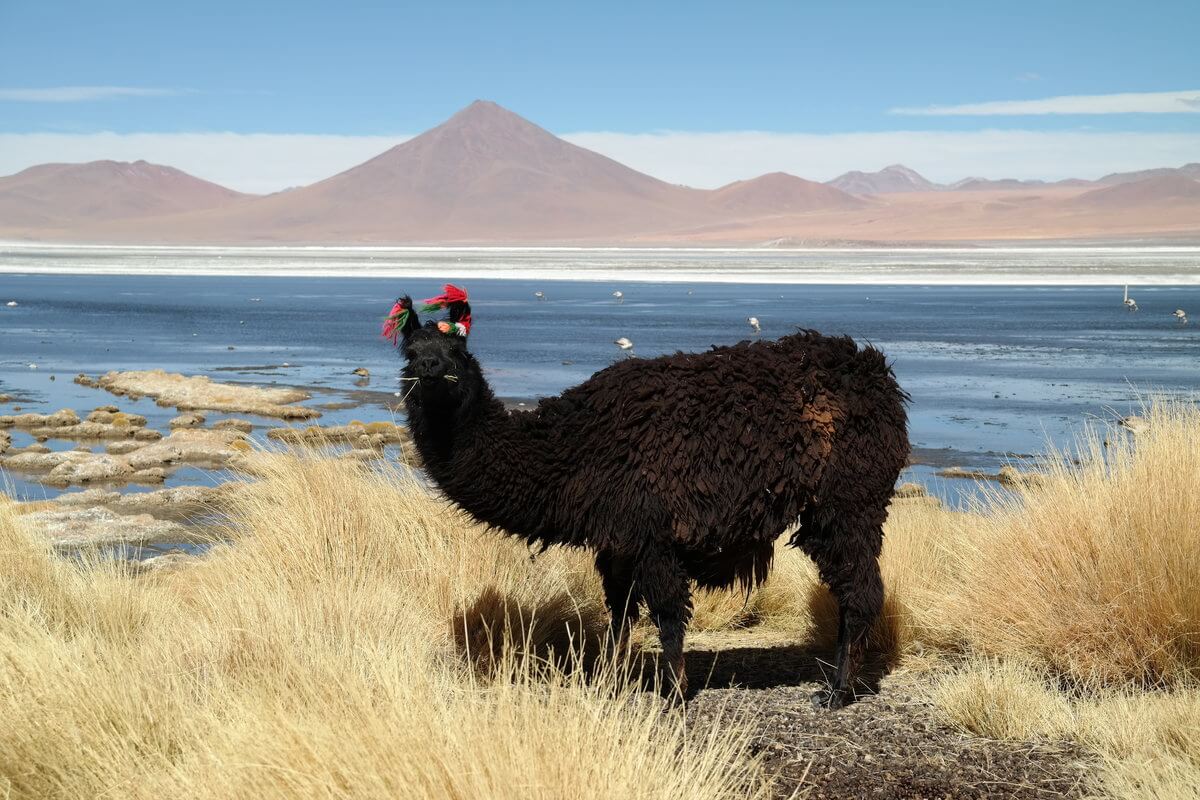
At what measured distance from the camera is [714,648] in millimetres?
6684

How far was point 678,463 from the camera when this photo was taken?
518 cm

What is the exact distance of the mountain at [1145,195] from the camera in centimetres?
17788

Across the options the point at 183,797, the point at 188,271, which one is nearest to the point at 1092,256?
the point at 188,271

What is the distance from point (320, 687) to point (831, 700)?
2508mm

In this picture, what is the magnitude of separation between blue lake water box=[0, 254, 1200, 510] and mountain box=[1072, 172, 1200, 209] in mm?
135820

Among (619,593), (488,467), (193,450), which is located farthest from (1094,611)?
(193,450)

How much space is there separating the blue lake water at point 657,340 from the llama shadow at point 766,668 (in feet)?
6.86

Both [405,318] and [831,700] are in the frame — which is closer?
[405,318]

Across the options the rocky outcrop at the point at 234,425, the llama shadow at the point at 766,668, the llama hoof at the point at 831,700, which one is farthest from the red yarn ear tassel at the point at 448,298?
the rocky outcrop at the point at 234,425

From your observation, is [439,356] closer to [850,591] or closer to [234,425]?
[850,591]

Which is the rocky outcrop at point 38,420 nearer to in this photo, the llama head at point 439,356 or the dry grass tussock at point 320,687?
the dry grass tussock at point 320,687

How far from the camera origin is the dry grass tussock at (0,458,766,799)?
329 centimetres

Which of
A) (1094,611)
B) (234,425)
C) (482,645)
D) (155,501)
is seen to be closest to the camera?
(1094,611)

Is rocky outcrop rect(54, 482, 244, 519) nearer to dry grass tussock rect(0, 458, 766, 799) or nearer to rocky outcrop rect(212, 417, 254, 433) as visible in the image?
rocky outcrop rect(212, 417, 254, 433)
